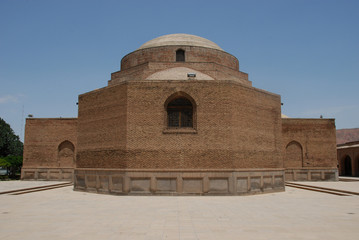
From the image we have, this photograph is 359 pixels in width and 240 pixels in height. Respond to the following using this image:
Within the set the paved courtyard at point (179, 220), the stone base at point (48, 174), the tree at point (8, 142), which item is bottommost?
the paved courtyard at point (179, 220)

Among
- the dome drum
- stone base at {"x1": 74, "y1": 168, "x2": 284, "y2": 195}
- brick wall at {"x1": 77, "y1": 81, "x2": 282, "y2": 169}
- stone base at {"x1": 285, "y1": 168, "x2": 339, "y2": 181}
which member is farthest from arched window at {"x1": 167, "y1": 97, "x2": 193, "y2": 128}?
stone base at {"x1": 285, "y1": 168, "x2": 339, "y2": 181}

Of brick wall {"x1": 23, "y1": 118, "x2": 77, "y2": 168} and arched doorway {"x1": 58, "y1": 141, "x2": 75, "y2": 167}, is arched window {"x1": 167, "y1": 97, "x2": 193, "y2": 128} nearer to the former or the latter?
brick wall {"x1": 23, "y1": 118, "x2": 77, "y2": 168}

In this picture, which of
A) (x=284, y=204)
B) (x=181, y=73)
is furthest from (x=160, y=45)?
(x=284, y=204)

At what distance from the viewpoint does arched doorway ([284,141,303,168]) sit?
75.9ft

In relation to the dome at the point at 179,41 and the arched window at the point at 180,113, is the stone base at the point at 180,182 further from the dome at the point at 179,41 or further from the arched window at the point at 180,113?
the dome at the point at 179,41

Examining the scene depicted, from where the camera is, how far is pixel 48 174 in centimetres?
2353

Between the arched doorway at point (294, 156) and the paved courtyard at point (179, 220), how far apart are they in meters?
12.2

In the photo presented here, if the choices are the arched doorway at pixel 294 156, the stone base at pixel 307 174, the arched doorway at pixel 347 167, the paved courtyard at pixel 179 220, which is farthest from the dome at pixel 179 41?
the arched doorway at pixel 347 167

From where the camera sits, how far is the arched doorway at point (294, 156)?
75.9ft

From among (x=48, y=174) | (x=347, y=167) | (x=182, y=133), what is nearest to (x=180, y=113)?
(x=182, y=133)

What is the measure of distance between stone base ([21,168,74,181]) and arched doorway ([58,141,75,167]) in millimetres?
516

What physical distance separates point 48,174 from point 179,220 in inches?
729

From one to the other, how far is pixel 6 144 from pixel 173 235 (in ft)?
124

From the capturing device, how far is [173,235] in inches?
253
